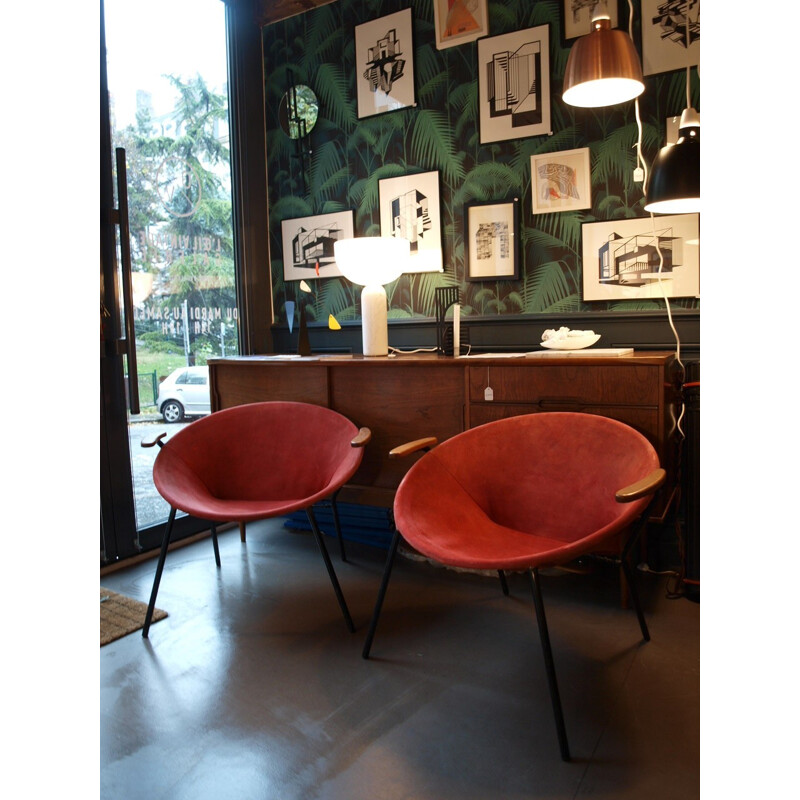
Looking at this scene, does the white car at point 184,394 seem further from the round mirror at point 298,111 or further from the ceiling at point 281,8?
the ceiling at point 281,8

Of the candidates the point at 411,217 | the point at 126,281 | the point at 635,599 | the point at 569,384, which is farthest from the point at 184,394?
the point at 635,599

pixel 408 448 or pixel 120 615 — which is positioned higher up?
pixel 408 448

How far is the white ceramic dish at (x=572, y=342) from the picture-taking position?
269 centimetres

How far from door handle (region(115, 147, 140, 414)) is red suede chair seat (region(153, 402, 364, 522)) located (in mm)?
467

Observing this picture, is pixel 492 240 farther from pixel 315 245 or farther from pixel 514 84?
pixel 315 245

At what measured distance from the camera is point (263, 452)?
2.79m

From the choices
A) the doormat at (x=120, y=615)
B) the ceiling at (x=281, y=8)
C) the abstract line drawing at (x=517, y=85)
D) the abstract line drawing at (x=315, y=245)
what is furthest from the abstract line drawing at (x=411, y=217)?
the doormat at (x=120, y=615)

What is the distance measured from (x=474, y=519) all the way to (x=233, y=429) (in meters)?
1.19

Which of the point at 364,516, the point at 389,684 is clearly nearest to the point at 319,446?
the point at 364,516

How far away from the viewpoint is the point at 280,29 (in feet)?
12.4

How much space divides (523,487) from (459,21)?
2311mm

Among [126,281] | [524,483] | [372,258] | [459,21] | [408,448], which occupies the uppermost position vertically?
[459,21]

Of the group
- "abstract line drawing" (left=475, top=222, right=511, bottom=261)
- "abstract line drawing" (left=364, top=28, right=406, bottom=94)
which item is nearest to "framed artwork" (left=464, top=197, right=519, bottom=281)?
"abstract line drawing" (left=475, top=222, right=511, bottom=261)
